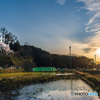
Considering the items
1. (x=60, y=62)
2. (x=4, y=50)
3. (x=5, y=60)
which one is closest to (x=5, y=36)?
(x=4, y=50)

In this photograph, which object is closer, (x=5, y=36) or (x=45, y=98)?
(x=45, y=98)

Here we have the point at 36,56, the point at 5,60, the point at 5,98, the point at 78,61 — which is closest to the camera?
the point at 5,98

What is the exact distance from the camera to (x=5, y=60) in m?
49.7

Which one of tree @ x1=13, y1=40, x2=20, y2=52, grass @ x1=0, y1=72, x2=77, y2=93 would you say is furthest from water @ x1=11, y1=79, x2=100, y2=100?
tree @ x1=13, y1=40, x2=20, y2=52

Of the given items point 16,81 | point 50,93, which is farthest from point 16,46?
point 50,93

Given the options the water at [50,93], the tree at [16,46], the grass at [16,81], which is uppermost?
the tree at [16,46]

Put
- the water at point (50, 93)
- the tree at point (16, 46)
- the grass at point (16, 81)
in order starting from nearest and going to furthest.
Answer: the water at point (50, 93)
the grass at point (16, 81)
the tree at point (16, 46)

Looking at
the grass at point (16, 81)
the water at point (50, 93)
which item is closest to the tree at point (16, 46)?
the grass at point (16, 81)

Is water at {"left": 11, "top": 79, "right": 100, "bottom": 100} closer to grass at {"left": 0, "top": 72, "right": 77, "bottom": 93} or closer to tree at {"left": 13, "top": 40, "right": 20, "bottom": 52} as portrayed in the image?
grass at {"left": 0, "top": 72, "right": 77, "bottom": 93}

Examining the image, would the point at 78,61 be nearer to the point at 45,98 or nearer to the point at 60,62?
the point at 60,62

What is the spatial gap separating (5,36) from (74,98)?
211 ft

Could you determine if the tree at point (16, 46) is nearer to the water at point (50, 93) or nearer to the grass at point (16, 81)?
the grass at point (16, 81)

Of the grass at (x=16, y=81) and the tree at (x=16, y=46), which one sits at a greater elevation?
the tree at (x=16, y=46)

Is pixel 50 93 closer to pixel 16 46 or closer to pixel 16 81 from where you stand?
pixel 16 81
